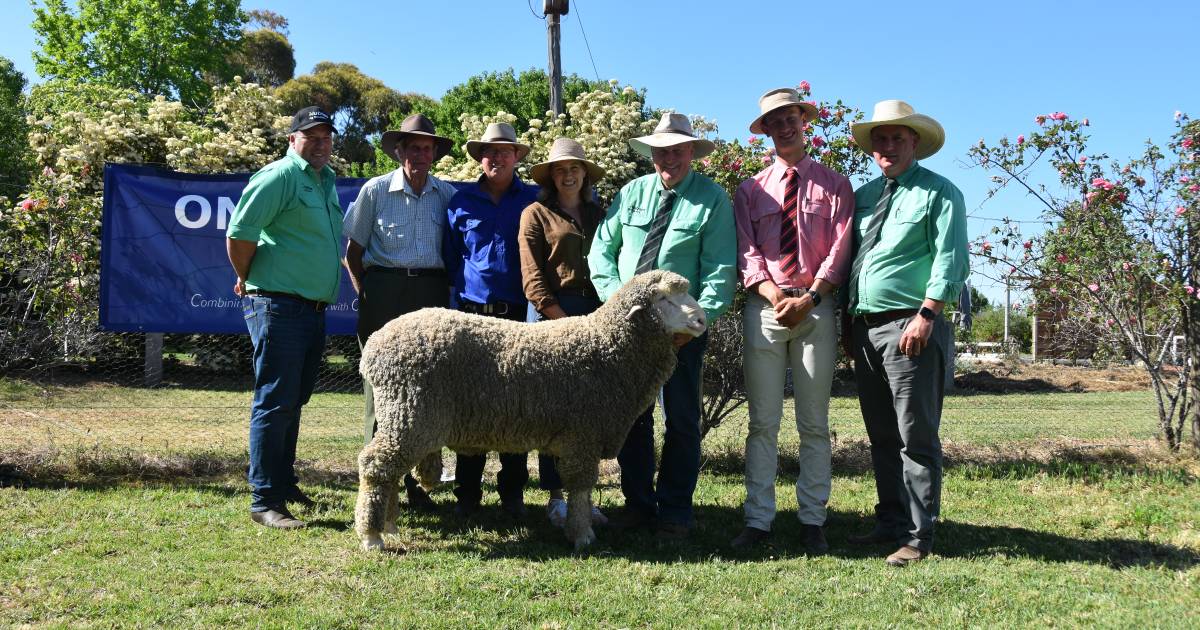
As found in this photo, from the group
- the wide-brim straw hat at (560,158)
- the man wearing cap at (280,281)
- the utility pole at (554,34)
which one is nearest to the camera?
the man wearing cap at (280,281)

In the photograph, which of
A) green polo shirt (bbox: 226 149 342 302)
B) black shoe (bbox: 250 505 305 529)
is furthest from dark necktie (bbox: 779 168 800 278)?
black shoe (bbox: 250 505 305 529)

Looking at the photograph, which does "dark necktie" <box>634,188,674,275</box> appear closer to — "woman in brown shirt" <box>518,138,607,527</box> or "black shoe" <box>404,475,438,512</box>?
"woman in brown shirt" <box>518,138,607,527</box>

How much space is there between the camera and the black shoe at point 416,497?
17.7 ft

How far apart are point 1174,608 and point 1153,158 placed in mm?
5048

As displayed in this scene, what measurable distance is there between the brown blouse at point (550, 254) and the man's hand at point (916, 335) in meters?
1.90

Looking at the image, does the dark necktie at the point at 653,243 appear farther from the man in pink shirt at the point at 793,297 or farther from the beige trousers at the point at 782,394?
the beige trousers at the point at 782,394

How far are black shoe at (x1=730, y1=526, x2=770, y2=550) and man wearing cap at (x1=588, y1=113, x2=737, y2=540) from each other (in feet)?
1.09

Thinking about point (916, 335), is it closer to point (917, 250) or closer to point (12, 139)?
point (917, 250)

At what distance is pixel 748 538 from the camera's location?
4.66 meters

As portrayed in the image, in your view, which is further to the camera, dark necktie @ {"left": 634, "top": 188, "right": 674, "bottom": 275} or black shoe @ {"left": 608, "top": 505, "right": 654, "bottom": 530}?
black shoe @ {"left": 608, "top": 505, "right": 654, "bottom": 530}

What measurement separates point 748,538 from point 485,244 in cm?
240

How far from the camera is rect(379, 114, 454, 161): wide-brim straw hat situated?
16.9ft

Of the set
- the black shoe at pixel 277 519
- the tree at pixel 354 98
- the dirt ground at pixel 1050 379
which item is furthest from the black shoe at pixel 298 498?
the tree at pixel 354 98

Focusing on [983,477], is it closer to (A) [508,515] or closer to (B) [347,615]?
(A) [508,515]
